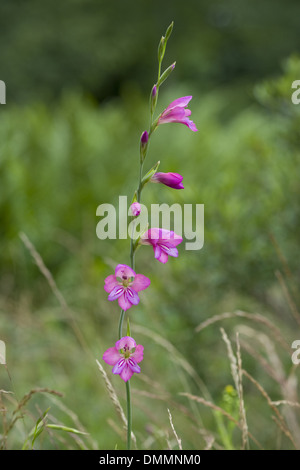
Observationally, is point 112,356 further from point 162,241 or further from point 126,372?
point 162,241

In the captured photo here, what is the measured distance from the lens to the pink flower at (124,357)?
32.9 inches

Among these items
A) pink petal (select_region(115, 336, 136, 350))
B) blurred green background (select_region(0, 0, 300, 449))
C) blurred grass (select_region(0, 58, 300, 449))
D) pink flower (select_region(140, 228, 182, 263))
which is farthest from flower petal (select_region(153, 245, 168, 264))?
blurred grass (select_region(0, 58, 300, 449))

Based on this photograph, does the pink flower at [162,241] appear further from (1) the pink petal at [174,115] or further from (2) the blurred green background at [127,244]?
(2) the blurred green background at [127,244]

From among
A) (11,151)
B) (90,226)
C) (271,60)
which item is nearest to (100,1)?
(271,60)

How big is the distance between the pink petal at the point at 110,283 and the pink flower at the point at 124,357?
0.08 m

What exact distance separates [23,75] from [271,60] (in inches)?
170

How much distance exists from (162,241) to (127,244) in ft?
7.33

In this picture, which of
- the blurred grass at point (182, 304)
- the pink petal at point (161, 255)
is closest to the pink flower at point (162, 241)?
the pink petal at point (161, 255)

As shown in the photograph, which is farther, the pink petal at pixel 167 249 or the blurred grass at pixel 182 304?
the blurred grass at pixel 182 304

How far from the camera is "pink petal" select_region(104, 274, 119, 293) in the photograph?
0.83 metres

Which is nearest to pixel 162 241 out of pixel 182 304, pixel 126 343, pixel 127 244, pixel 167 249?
pixel 167 249

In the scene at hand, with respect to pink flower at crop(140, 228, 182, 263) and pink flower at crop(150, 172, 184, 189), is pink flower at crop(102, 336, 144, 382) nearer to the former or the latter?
pink flower at crop(140, 228, 182, 263)

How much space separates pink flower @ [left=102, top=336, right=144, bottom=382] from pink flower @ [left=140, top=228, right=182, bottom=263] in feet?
0.44

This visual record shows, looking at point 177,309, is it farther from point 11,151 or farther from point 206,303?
point 11,151
